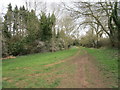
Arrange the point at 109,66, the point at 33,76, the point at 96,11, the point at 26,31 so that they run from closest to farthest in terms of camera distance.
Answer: the point at 33,76
the point at 109,66
the point at 96,11
the point at 26,31

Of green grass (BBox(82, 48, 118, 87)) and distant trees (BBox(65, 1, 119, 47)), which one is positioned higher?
distant trees (BBox(65, 1, 119, 47))

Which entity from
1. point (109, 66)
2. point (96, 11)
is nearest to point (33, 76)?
point (109, 66)

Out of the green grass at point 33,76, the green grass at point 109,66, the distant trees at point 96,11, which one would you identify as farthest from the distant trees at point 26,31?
the green grass at point 109,66

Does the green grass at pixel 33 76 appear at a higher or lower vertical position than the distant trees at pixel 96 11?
lower

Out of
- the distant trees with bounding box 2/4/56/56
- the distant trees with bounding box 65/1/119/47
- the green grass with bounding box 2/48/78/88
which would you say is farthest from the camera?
the distant trees with bounding box 2/4/56/56

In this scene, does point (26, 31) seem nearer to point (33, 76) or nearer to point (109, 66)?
point (33, 76)

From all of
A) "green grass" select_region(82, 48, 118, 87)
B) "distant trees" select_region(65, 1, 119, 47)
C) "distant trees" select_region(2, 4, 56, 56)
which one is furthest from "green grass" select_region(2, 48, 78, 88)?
"distant trees" select_region(65, 1, 119, 47)

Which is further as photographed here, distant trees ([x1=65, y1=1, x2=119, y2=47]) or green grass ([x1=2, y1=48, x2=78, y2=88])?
distant trees ([x1=65, y1=1, x2=119, y2=47])

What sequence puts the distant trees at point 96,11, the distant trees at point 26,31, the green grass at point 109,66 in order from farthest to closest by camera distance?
the distant trees at point 26,31
the distant trees at point 96,11
the green grass at point 109,66

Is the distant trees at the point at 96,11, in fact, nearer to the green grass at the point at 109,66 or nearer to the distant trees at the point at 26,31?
the green grass at the point at 109,66

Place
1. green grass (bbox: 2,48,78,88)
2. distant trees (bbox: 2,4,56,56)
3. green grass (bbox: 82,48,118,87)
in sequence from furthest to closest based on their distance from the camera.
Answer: distant trees (bbox: 2,4,56,56) → green grass (bbox: 82,48,118,87) → green grass (bbox: 2,48,78,88)

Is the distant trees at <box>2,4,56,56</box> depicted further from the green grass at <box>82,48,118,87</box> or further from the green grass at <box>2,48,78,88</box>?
the green grass at <box>82,48,118,87</box>

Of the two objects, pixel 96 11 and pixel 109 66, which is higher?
pixel 96 11

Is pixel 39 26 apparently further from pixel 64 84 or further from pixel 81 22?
pixel 64 84
